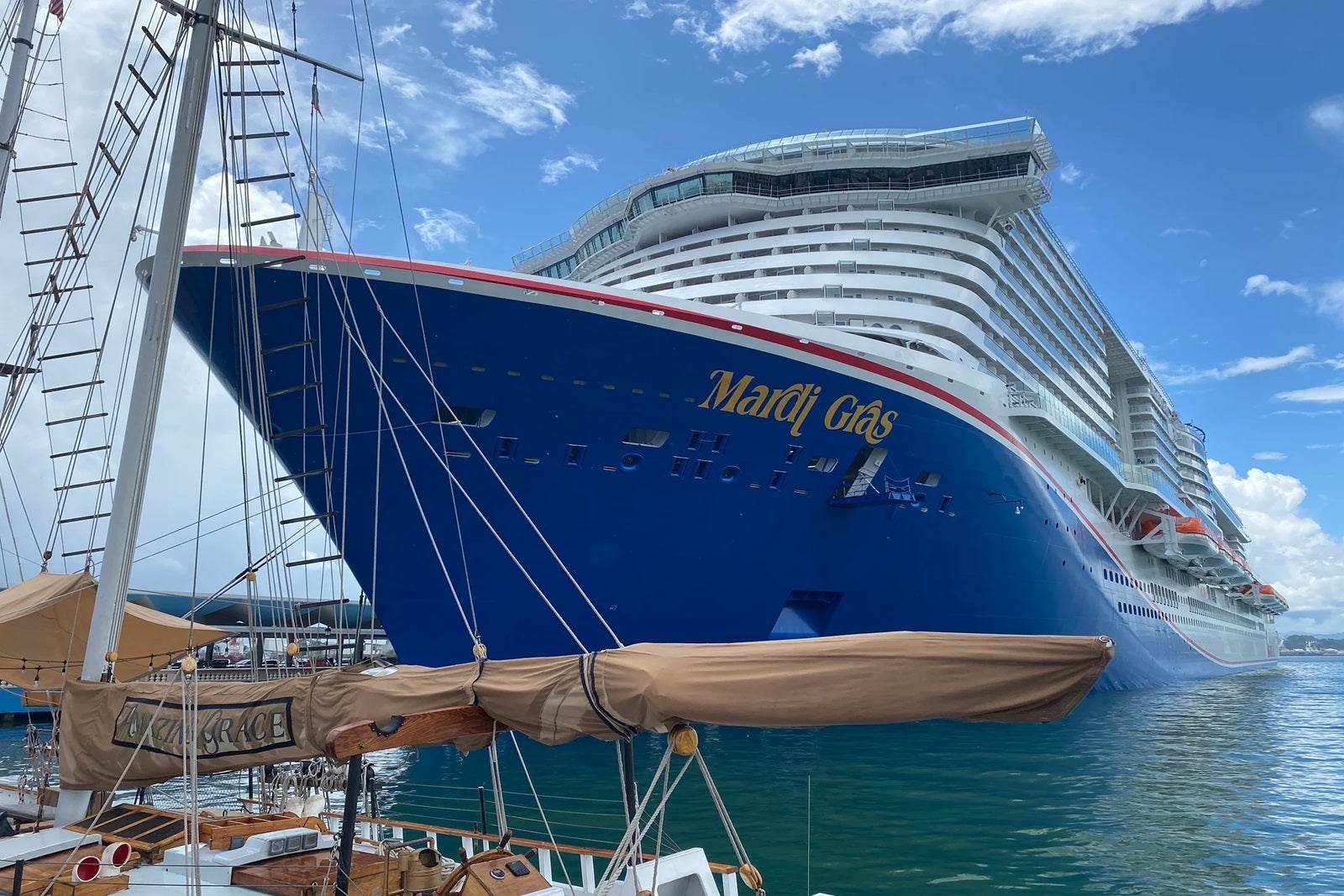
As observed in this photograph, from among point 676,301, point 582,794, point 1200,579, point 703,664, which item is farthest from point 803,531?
point 1200,579

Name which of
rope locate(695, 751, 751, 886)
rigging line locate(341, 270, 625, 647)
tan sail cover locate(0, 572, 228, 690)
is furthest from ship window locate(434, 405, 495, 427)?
rope locate(695, 751, 751, 886)

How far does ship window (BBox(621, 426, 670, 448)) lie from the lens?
559 inches

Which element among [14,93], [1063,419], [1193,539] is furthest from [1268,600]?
[14,93]

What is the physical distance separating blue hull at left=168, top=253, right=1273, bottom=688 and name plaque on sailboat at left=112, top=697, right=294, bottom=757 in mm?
5804

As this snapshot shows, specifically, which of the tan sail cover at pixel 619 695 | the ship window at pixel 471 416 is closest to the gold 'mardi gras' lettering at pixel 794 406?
the ship window at pixel 471 416

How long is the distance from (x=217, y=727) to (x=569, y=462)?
8365 millimetres

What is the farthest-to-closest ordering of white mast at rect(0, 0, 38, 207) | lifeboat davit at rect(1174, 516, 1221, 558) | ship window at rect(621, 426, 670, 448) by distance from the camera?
lifeboat davit at rect(1174, 516, 1221, 558), ship window at rect(621, 426, 670, 448), white mast at rect(0, 0, 38, 207)

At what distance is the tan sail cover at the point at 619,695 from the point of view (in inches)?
142

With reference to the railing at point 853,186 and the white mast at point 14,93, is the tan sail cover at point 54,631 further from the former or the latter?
the railing at point 853,186

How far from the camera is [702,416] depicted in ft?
47.1

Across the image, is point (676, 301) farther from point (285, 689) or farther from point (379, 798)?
point (285, 689)

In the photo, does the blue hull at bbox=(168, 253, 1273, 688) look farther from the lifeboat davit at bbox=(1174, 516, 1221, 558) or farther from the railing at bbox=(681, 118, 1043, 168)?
the lifeboat davit at bbox=(1174, 516, 1221, 558)

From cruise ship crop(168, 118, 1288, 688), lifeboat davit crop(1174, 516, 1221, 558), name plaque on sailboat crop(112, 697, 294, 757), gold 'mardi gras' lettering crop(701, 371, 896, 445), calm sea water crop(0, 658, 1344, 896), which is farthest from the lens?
lifeboat davit crop(1174, 516, 1221, 558)

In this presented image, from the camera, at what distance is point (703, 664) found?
4238 mm
